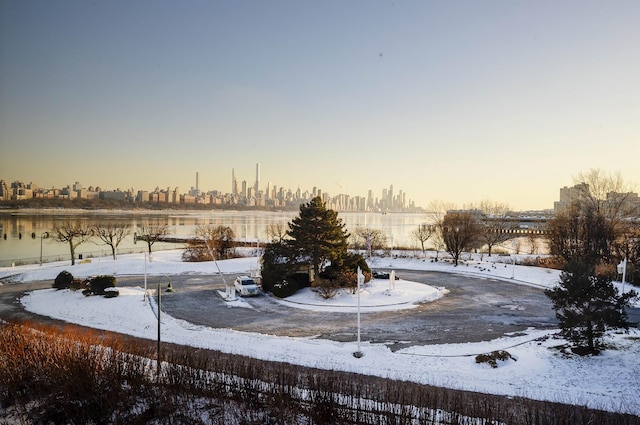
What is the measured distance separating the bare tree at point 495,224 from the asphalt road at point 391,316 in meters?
28.6

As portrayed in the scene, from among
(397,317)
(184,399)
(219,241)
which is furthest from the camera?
(219,241)

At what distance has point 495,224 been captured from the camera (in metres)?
61.9

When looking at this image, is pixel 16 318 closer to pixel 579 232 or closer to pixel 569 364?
pixel 569 364

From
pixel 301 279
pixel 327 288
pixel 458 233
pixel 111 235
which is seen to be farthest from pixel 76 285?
pixel 458 233

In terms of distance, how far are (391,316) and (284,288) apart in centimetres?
748

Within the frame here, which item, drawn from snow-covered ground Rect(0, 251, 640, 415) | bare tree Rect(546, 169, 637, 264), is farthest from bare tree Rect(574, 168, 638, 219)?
snow-covered ground Rect(0, 251, 640, 415)

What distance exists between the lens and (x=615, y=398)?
10.9 metres

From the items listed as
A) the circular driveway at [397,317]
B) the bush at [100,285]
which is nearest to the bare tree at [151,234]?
the bush at [100,285]

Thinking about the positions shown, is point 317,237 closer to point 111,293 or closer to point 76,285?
point 111,293

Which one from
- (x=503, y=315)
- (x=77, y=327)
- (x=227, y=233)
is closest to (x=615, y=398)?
(x=503, y=315)

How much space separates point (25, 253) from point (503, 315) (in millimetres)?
57004

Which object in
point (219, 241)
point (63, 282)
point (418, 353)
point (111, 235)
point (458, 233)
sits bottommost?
point (63, 282)

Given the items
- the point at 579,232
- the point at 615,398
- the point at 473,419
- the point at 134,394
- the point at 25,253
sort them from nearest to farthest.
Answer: the point at 473,419
the point at 134,394
the point at 615,398
the point at 579,232
the point at 25,253

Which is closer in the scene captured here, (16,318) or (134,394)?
(134,394)
